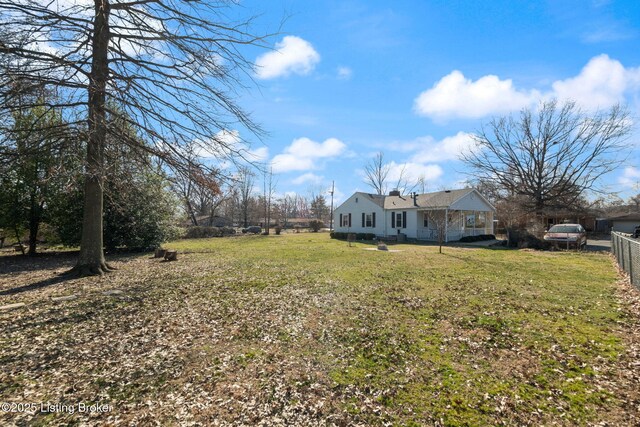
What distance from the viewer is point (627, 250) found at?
30.4ft

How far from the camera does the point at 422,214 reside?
1049 inches

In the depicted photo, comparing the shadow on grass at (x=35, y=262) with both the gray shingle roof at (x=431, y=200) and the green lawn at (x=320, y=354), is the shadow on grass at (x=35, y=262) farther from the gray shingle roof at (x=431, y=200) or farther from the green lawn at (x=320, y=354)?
the gray shingle roof at (x=431, y=200)

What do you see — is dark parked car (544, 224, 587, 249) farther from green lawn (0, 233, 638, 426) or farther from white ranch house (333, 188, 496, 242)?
green lawn (0, 233, 638, 426)

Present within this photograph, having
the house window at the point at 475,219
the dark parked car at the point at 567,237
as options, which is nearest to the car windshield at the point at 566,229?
the dark parked car at the point at 567,237

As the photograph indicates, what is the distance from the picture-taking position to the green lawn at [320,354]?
3256 mm

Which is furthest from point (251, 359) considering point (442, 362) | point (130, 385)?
point (442, 362)

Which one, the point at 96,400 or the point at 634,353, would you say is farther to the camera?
the point at 634,353

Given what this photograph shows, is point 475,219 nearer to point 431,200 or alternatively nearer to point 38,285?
point 431,200

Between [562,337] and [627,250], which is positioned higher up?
[627,250]

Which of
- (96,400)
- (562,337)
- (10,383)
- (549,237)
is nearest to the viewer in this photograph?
(96,400)

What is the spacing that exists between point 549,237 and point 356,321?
19.4m

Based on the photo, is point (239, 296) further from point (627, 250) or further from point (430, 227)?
point (430, 227)

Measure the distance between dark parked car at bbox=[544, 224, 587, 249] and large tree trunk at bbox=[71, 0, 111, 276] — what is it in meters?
22.9

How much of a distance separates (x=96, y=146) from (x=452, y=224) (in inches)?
892
